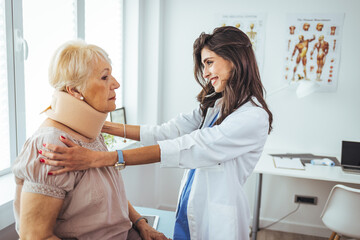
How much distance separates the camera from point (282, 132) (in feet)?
9.18

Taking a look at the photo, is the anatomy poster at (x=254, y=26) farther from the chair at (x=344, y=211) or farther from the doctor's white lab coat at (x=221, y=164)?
the doctor's white lab coat at (x=221, y=164)

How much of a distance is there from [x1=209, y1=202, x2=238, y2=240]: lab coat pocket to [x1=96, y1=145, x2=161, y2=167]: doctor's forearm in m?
0.35

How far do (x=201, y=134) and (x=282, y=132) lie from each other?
1.74 m

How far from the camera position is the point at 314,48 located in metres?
2.65

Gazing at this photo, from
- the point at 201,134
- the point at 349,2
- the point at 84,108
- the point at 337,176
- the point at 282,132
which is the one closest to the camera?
the point at 84,108

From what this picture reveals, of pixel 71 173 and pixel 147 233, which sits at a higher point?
pixel 71 173

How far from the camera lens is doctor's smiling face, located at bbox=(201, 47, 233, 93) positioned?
4.49ft

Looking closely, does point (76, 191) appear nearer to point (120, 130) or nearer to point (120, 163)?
point (120, 163)

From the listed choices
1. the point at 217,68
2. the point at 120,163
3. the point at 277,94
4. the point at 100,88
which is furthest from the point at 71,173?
the point at 277,94

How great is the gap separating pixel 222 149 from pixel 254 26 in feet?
5.99

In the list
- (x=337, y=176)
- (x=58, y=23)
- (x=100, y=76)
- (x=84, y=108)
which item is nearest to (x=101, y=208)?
(x=84, y=108)

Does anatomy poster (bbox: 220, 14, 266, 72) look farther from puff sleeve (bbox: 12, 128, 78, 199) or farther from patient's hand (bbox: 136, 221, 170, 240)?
puff sleeve (bbox: 12, 128, 78, 199)

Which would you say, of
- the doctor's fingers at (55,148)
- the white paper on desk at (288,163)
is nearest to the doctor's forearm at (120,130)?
the doctor's fingers at (55,148)

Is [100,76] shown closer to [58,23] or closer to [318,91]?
[58,23]
